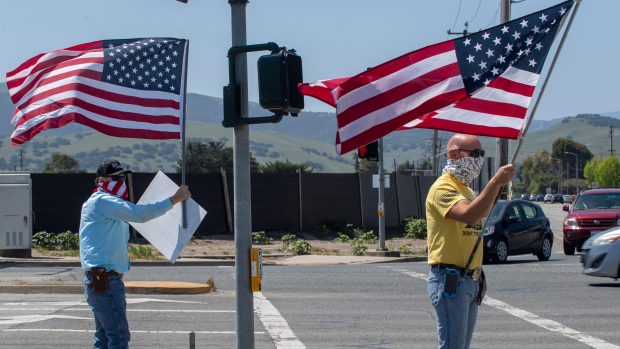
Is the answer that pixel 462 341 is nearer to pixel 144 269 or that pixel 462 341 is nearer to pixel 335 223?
pixel 144 269

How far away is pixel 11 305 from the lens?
15133 mm

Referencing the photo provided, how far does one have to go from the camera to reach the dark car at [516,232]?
24125 millimetres

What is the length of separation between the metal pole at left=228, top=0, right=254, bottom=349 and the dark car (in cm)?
1584

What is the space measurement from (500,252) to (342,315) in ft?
35.1

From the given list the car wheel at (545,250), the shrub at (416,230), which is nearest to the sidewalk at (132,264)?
the car wheel at (545,250)

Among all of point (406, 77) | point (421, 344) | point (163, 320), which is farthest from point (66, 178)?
point (406, 77)

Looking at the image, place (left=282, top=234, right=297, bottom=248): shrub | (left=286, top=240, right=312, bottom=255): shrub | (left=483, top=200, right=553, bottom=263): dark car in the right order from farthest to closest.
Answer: (left=282, top=234, right=297, bottom=248): shrub → (left=286, top=240, right=312, bottom=255): shrub → (left=483, top=200, right=553, bottom=263): dark car

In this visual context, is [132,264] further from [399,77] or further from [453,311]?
[453,311]

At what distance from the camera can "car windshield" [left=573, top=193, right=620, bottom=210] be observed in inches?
1095

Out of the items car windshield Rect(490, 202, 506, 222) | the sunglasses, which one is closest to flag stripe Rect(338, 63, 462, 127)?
the sunglasses

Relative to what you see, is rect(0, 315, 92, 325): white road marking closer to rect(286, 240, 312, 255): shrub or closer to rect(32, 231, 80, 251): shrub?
rect(286, 240, 312, 255): shrub

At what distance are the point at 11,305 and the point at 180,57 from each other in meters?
4.97

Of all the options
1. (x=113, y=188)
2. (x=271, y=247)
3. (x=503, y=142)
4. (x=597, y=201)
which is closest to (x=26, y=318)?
(x=113, y=188)

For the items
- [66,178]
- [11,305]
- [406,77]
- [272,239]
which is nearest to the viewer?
[406,77]
